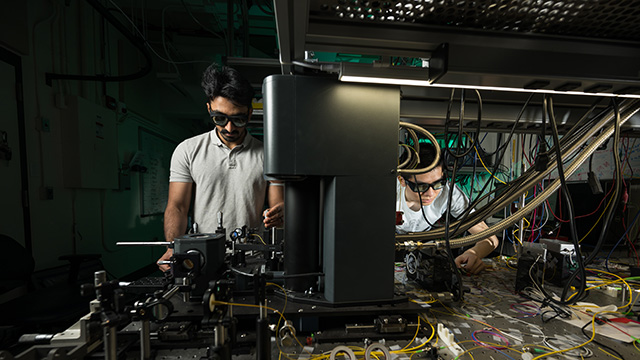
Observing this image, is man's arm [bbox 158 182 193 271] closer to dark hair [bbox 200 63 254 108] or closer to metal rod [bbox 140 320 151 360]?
dark hair [bbox 200 63 254 108]

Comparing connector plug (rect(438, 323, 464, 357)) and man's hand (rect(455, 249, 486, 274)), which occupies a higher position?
connector plug (rect(438, 323, 464, 357))

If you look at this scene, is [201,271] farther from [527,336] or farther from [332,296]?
[527,336]

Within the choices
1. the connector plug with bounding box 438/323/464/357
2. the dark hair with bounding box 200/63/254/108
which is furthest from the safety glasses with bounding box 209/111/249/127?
the connector plug with bounding box 438/323/464/357

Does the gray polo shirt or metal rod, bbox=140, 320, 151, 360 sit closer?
metal rod, bbox=140, 320, 151, 360

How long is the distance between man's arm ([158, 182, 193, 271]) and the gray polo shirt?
0.17ft

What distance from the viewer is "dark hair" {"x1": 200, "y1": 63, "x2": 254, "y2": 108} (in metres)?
1.32

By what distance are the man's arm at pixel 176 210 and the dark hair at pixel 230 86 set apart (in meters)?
0.62

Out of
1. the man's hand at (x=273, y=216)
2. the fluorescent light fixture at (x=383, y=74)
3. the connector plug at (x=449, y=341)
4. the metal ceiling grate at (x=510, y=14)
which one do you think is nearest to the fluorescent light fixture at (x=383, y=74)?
the fluorescent light fixture at (x=383, y=74)

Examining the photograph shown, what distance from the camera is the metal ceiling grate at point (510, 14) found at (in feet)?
1.72

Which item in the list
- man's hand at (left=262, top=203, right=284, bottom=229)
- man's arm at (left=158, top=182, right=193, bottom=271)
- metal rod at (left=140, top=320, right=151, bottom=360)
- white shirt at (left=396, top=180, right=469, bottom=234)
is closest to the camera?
metal rod at (left=140, top=320, right=151, bottom=360)

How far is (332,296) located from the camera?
68 cm

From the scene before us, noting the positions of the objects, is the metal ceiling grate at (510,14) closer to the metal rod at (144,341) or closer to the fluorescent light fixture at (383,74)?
the fluorescent light fixture at (383,74)

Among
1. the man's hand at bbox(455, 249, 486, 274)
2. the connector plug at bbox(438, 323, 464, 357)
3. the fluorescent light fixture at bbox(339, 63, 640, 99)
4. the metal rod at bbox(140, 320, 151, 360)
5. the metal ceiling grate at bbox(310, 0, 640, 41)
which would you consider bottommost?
the man's hand at bbox(455, 249, 486, 274)

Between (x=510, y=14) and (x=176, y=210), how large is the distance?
5.77 ft
